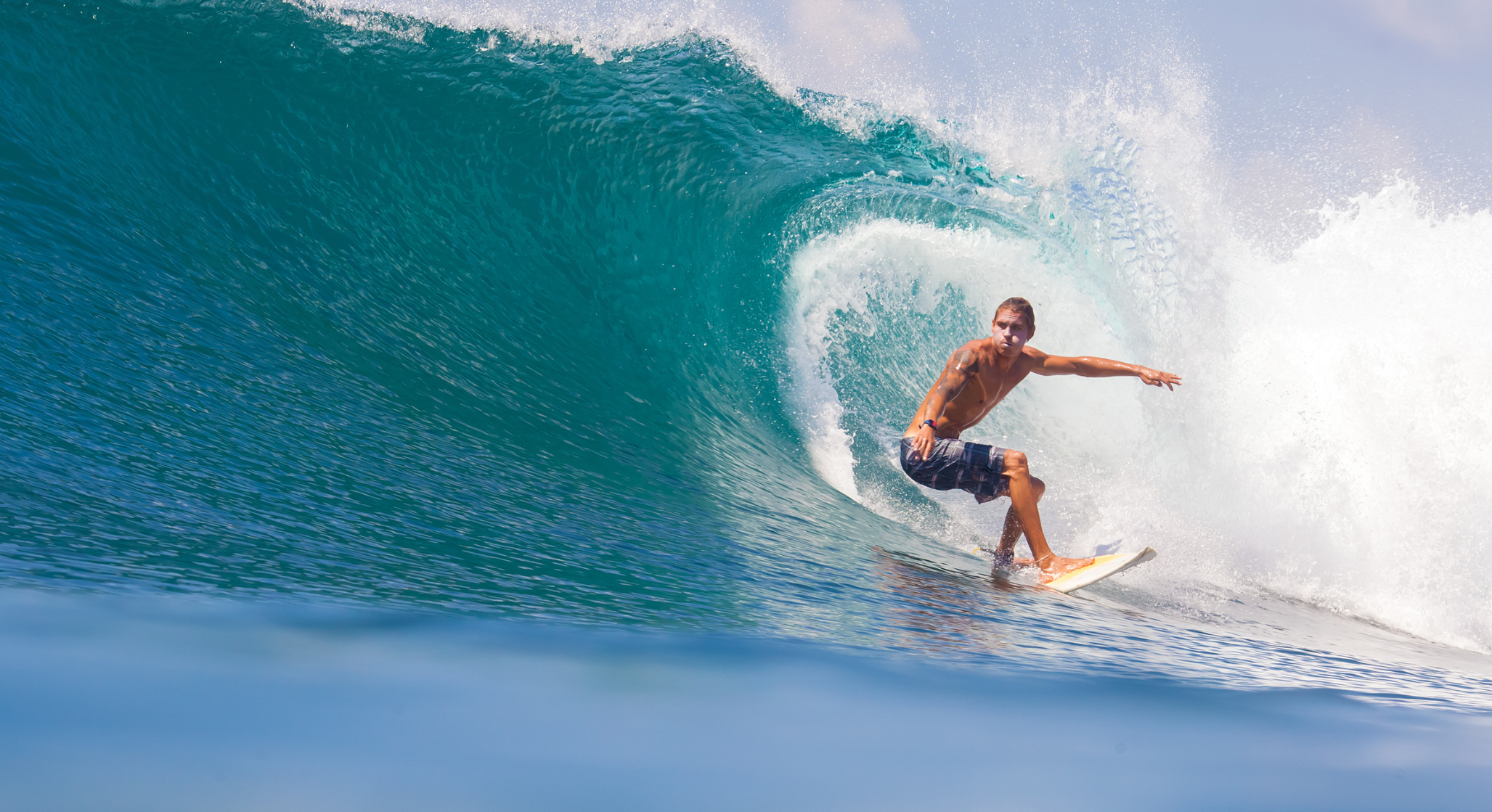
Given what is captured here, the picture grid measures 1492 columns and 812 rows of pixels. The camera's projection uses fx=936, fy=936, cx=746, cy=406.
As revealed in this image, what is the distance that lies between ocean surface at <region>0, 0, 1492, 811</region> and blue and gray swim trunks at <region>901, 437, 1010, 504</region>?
38 centimetres

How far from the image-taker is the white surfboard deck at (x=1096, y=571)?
163 inches

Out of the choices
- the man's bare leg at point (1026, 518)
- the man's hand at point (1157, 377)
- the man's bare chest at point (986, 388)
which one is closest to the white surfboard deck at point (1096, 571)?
the man's bare leg at point (1026, 518)

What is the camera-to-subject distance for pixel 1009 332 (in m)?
4.63

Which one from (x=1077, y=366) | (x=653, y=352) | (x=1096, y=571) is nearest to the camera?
(x=1096, y=571)

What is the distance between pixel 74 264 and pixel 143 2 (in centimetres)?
436

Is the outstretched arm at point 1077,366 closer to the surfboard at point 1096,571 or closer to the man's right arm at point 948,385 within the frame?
the man's right arm at point 948,385

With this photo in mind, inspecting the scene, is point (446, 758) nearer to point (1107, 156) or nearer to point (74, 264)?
point (74, 264)

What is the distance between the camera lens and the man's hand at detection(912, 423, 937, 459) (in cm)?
441

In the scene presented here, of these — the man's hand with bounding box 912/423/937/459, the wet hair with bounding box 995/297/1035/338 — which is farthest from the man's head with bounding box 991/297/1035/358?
the man's hand with bounding box 912/423/937/459

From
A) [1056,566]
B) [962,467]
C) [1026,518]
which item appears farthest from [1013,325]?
[1056,566]

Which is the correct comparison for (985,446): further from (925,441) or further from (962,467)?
(925,441)

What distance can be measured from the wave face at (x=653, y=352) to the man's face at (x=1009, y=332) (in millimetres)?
1094

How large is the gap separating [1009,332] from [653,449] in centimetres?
197

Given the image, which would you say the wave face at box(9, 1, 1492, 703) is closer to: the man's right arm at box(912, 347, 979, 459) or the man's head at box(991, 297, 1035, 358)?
the man's right arm at box(912, 347, 979, 459)
